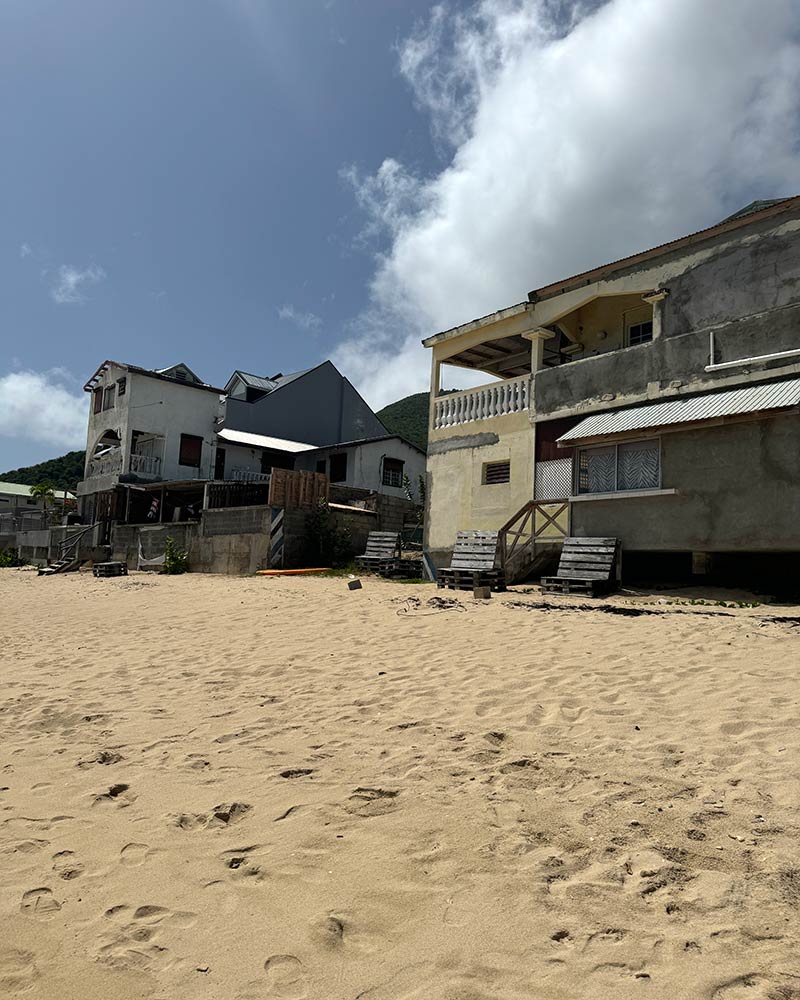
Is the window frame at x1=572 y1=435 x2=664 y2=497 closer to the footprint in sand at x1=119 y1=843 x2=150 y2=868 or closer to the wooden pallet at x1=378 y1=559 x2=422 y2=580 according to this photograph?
the wooden pallet at x1=378 y1=559 x2=422 y2=580

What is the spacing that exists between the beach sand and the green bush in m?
15.2

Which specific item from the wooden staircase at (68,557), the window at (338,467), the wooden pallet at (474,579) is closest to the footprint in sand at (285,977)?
the wooden pallet at (474,579)

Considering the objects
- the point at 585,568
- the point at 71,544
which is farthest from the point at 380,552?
the point at 71,544

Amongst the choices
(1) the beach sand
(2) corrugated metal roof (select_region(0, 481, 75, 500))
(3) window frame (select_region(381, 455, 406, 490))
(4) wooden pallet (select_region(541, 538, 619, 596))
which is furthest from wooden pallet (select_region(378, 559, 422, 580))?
(2) corrugated metal roof (select_region(0, 481, 75, 500))

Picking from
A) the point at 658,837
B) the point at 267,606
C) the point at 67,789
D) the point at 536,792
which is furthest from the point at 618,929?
the point at 267,606

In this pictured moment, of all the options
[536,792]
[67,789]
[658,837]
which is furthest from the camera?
[67,789]

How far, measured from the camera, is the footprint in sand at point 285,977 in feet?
7.10

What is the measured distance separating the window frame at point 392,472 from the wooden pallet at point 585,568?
1971 cm

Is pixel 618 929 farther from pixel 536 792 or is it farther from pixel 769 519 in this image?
pixel 769 519

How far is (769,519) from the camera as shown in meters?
11.2

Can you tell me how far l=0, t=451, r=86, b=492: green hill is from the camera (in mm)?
59781

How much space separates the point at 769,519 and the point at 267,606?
838cm

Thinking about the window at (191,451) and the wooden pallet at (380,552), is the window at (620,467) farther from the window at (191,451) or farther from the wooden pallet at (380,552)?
the window at (191,451)

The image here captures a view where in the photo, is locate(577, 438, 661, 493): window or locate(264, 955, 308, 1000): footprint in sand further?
locate(577, 438, 661, 493): window
